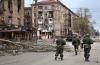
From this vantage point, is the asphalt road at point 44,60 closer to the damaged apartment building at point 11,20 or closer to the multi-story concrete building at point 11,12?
the damaged apartment building at point 11,20

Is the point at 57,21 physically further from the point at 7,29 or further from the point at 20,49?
the point at 20,49

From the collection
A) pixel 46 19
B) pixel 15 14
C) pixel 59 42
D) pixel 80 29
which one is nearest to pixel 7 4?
pixel 15 14

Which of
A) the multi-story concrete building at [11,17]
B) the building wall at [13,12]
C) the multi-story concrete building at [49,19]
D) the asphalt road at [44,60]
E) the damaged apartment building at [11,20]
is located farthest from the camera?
the multi-story concrete building at [49,19]

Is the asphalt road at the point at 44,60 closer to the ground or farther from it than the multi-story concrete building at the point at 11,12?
closer to the ground

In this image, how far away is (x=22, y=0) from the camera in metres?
76.3

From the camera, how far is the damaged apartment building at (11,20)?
2572 inches

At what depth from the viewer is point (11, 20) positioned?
70438mm

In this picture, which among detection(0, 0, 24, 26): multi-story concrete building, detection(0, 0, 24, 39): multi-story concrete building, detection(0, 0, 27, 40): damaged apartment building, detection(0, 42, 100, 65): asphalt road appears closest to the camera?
detection(0, 42, 100, 65): asphalt road

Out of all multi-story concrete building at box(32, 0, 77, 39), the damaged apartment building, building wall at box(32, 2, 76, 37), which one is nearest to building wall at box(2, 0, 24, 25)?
the damaged apartment building

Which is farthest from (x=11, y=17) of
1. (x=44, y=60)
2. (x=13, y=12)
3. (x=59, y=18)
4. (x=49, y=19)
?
(x=59, y=18)

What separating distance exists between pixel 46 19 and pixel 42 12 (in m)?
3.99

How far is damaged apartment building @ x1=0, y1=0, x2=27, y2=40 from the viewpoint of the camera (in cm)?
6532

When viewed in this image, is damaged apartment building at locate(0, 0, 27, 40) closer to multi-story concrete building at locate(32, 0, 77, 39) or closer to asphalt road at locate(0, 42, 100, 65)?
asphalt road at locate(0, 42, 100, 65)

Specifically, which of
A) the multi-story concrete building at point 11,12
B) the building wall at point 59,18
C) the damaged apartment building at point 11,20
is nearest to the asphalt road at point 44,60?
the damaged apartment building at point 11,20
